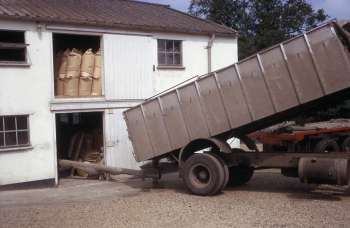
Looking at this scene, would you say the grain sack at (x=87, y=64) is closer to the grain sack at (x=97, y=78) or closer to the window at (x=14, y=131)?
the grain sack at (x=97, y=78)

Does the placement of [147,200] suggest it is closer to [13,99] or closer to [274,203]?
[274,203]

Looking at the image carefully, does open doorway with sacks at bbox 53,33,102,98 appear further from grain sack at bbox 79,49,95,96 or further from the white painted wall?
the white painted wall

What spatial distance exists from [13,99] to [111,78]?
3450mm

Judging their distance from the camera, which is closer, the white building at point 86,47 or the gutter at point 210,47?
the white building at point 86,47

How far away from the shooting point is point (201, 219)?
390 inches

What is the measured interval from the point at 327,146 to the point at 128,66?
7.21 meters

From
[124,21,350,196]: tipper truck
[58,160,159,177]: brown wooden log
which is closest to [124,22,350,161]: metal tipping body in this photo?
[124,21,350,196]: tipper truck

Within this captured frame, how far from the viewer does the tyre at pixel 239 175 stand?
44.6 feet

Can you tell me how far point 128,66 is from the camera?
663 inches

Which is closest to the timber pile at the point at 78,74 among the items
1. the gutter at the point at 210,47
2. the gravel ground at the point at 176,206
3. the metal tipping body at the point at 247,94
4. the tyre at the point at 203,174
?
the metal tipping body at the point at 247,94

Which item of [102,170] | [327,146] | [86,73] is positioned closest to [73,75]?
[86,73]

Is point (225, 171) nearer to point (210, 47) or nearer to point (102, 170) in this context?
point (102, 170)

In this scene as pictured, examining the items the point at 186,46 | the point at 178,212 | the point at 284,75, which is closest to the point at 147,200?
the point at 178,212

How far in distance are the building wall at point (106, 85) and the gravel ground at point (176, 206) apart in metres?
0.97
